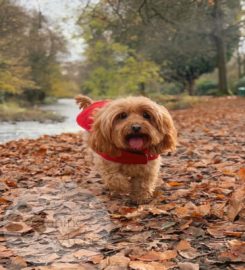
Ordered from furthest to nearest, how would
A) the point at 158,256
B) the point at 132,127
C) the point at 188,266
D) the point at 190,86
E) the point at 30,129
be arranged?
the point at 190,86
the point at 30,129
the point at 132,127
the point at 158,256
the point at 188,266

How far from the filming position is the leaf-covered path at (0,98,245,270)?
2.77m

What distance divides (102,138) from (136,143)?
0.42 m

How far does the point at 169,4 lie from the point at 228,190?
8.07 m

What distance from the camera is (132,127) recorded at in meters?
3.93

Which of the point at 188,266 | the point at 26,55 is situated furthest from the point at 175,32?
the point at 188,266

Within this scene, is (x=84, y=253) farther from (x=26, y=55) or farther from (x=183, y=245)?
(x=26, y=55)

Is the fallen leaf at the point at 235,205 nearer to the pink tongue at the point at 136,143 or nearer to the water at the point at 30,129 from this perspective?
the pink tongue at the point at 136,143

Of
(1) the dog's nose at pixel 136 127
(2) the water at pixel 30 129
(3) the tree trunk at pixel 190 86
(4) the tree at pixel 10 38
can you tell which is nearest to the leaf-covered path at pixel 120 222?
(1) the dog's nose at pixel 136 127

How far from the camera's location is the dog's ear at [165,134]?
4.21 m

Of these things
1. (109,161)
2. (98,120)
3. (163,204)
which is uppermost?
(98,120)

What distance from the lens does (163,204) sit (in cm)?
412

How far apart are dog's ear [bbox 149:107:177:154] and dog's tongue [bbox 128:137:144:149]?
244 millimetres

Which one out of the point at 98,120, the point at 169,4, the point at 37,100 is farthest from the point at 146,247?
the point at 37,100

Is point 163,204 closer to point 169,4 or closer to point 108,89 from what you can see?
point 169,4
